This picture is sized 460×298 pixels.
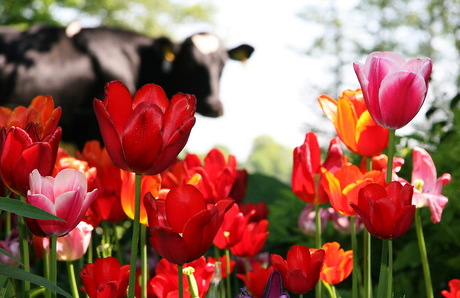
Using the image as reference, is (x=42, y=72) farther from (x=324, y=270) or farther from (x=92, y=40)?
(x=324, y=270)

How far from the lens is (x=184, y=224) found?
47.1 inches

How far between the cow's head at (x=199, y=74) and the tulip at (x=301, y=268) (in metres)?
10.8

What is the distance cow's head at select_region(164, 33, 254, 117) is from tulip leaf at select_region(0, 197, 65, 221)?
36.4ft

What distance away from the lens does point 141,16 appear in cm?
3045

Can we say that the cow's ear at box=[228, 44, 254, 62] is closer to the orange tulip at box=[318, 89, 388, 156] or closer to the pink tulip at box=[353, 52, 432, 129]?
the orange tulip at box=[318, 89, 388, 156]

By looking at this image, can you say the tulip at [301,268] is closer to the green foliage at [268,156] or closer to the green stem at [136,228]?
the green stem at [136,228]

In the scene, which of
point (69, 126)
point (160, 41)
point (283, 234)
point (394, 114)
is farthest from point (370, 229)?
point (160, 41)

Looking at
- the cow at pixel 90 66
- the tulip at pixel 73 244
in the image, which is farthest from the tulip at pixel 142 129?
the cow at pixel 90 66

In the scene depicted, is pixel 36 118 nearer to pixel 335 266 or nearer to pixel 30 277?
pixel 30 277

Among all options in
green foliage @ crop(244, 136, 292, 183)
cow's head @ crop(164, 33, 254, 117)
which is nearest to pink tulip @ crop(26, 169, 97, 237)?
cow's head @ crop(164, 33, 254, 117)

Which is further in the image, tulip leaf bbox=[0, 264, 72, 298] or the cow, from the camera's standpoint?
the cow

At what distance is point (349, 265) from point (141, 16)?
29905mm

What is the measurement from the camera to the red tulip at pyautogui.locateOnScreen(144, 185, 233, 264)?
3.76ft

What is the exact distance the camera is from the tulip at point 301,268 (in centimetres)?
134
